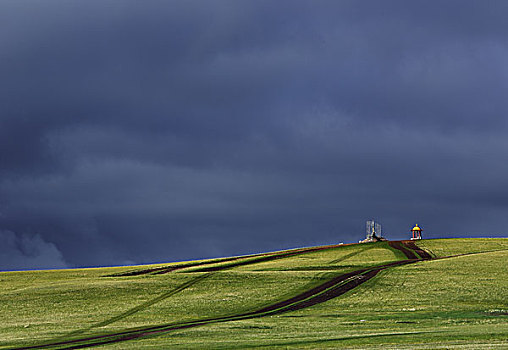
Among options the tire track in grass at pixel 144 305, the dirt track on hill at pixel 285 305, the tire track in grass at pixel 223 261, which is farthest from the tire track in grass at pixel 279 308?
the tire track in grass at pixel 223 261

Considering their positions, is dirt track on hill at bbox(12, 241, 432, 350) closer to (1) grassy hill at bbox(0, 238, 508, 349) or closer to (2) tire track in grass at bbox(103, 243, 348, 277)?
(1) grassy hill at bbox(0, 238, 508, 349)

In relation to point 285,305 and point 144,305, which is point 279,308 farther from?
point 144,305

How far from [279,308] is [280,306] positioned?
42.3 inches

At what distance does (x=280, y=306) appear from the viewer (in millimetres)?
64312

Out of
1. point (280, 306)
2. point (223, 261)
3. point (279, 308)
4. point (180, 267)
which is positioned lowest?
point (279, 308)

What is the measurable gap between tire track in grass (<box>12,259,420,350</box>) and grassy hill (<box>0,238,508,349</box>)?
123mm

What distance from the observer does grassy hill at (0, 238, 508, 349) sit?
42.4 meters

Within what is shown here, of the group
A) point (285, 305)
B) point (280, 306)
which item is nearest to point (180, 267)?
point (285, 305)

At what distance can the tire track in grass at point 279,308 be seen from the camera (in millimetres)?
46284

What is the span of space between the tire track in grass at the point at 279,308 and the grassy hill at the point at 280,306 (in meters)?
0.12

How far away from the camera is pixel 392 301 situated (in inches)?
2547

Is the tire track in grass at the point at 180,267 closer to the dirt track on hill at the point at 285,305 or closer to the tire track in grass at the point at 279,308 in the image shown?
the dirt track on hill at the point at 285,305

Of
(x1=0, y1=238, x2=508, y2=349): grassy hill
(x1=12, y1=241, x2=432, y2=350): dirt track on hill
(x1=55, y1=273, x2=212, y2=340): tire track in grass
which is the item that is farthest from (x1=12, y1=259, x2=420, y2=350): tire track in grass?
(x1=55, y1=273, x2=212, y2=340): tire track in grass

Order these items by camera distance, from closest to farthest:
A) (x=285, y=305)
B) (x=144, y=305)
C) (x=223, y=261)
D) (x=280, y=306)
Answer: (x=280, y=306)
(x=285, y=305)
(x=144, y=305)
(x=223, y=261)
